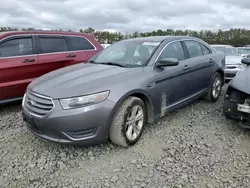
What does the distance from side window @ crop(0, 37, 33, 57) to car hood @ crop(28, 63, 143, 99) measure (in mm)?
1602

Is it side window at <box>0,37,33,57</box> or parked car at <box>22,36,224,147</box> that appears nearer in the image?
parked car at <box>22,36,224,147</box>

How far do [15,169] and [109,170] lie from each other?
1.12m

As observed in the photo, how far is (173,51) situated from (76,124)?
87.8 inches

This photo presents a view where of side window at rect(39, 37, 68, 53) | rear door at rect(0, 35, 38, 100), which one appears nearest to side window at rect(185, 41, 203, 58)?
side window at rect(39, 37, 68, 53)

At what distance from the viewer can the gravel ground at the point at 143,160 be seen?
98.7 inches

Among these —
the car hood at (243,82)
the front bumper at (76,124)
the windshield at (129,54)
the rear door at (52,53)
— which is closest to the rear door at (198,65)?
the car hood at (243,82)

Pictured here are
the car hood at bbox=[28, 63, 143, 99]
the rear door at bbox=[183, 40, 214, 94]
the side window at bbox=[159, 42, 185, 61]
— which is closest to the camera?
the car hood at bbox=[28, 63, 143, 99]

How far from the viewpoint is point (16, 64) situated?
4.43 m

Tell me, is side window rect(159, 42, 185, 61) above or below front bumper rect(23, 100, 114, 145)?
above

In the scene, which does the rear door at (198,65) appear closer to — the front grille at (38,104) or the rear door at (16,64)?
the front grille at (38,104)

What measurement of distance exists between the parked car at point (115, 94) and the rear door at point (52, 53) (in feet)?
4.20

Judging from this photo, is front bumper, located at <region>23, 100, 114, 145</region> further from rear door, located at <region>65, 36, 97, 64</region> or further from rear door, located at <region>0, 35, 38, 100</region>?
rear door, located at <region>65, 36, 97, 64</region>

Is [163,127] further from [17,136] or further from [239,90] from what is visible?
[17,136]

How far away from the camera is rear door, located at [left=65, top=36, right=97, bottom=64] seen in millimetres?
5398
